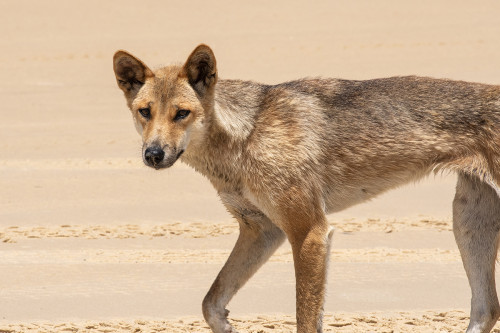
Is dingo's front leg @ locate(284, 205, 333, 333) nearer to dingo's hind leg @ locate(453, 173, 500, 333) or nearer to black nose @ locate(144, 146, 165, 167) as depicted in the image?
black nose @ locate(144, 146, 165, 167)

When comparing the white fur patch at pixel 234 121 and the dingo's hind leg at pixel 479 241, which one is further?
the dingo's hind leg at pixel 479 241

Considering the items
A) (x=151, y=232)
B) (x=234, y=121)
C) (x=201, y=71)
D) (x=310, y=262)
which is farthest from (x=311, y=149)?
(x=151, y=232)

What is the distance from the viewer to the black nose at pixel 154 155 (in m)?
5.34

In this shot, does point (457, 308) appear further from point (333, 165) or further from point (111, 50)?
point (111, 50)

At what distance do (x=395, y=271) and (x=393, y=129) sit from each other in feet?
6.77

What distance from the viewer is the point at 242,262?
6.07 metres

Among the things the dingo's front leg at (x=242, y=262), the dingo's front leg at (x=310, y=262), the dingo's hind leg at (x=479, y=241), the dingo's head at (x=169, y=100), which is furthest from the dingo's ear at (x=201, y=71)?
the dingo's hind leg at (x=479, y=241)

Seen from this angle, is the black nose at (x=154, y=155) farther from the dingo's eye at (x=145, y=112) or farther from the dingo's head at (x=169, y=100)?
the dingo's eye at (x=145, y=112)

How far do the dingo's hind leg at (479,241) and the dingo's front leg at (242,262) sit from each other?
1.18 metres

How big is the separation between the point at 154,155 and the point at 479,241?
2223mm

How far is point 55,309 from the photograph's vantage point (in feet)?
22.7

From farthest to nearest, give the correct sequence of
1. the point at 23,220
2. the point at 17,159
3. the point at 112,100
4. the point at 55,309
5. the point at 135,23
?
the point at 135,23, the point at 112,100, the point at 17,159, the point at 23,220, the point at 55,309

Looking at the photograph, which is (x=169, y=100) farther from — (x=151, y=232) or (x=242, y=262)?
(x=151, y=232)

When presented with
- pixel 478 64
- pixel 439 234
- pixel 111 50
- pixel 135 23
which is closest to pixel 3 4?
pixel 135 23
